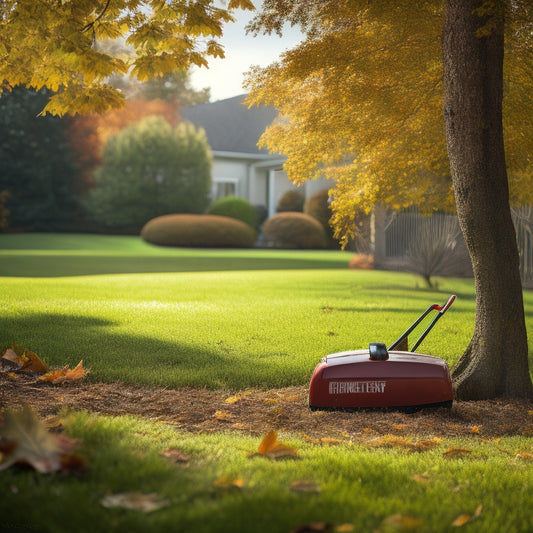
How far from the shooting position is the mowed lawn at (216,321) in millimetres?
7215

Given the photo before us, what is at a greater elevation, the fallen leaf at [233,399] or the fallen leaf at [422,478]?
the fallen leaf at [422,478]

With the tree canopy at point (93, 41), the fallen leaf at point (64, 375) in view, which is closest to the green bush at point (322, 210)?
the tree canopy at point (93, 41)

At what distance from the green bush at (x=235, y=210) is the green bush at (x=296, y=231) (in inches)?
110

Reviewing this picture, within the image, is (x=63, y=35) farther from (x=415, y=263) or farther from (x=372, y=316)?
(x=415, y=263)

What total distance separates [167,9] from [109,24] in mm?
714

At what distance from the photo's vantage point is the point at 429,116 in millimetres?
8070

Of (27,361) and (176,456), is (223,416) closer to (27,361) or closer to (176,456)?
(176,456)

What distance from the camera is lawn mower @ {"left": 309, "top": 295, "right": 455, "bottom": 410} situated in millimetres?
5281

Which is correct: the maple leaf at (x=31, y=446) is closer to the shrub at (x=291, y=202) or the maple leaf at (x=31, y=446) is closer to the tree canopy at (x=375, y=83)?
the tree canopy at (x=375, y=83)

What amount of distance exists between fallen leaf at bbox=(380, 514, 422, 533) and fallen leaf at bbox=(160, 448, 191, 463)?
1.16 m

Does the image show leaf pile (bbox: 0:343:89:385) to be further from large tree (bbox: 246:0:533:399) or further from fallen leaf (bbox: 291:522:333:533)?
fallen leaf (bbox: 291:522:333:533)

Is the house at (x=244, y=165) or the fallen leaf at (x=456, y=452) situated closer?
the fallen leaf at (x=456, y=452)

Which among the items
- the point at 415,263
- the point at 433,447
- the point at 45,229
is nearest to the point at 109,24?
the point at 433,447

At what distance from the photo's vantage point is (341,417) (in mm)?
5273
